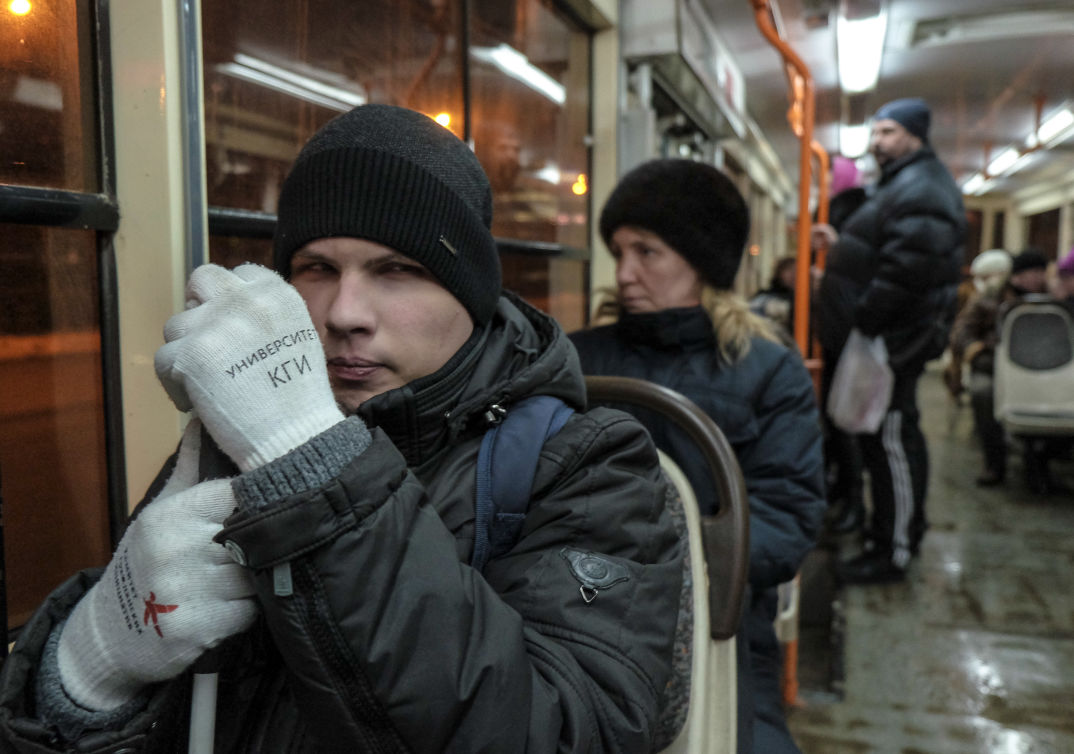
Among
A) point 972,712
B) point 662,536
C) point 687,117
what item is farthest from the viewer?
point 687,117

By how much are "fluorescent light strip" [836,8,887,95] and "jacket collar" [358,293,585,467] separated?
454 cm

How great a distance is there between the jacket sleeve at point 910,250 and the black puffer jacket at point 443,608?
2924mm

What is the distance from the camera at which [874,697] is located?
274cm

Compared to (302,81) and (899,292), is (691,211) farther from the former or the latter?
(899,292)

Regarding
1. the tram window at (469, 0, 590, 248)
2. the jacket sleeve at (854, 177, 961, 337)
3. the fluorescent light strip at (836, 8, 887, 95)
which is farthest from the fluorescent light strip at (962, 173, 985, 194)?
the tram window at (469, 0, 590, 248)

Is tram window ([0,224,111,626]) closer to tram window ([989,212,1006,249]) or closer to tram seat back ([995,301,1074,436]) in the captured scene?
tram seat back ([995,301,1074,436])

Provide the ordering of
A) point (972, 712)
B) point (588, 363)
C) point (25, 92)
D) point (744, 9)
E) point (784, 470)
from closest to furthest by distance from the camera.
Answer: point (25, 92) < point (784, 470) < point (588, 363) < point (972, 712) < point (744, 9)

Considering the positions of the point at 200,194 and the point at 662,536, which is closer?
the point at 662,536

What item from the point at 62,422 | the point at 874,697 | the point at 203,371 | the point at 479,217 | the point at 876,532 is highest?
the point at 479,217

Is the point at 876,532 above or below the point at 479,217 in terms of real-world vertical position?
below

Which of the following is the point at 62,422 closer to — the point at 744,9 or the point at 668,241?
the point at 668,241

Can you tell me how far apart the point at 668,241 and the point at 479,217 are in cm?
97

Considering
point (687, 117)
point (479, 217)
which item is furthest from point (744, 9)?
point (479, 217)

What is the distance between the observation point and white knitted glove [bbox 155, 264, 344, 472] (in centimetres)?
70
